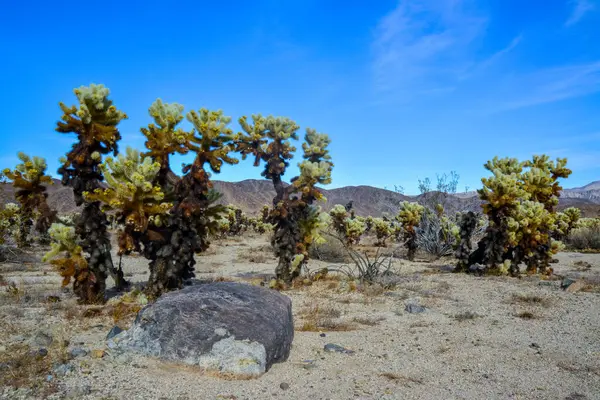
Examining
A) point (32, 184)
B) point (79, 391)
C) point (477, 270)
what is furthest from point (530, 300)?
point (32, 184)

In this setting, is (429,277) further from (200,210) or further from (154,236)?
(154,236)

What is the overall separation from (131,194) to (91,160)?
4.11ft

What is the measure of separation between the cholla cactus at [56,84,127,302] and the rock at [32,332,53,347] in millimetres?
2590

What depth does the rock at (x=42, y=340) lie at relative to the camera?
490 centimetres

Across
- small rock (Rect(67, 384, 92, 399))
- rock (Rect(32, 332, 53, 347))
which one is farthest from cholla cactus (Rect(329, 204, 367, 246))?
small rock (Rect(67, 384, 92, 399))

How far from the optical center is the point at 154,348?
454 centimetres

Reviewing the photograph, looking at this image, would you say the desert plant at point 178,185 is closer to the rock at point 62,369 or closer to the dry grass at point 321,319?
the dry grass at point 321,319

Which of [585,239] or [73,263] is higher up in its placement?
[585,239]

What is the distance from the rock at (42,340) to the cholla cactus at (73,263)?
2514 mm

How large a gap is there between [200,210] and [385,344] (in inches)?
176

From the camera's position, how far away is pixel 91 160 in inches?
302

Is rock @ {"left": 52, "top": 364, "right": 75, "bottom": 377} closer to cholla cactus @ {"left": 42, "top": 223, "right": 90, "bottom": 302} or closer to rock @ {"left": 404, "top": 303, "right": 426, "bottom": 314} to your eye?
cholla cactus @ {"left": 42, "top": 223, "right": 90, "bottom": 302}

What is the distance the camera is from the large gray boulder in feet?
14.4

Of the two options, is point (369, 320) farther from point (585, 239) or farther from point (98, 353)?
point (585, 239)
